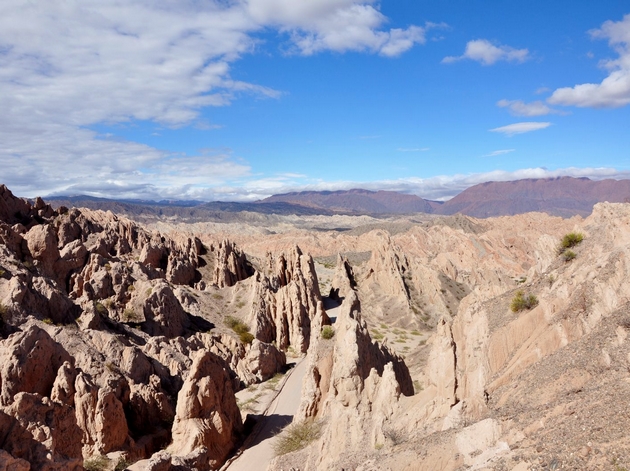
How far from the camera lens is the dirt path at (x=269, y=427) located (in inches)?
1026

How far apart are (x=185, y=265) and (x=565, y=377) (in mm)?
60807

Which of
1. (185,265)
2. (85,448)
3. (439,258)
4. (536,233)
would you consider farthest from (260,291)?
(536,233)

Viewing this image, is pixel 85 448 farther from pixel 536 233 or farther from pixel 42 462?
pixel 536 233

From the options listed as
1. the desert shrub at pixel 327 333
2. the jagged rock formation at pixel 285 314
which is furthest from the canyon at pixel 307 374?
the desert shrub at pixel 327 333

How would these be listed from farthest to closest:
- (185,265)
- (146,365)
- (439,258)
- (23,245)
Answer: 1. (439,258)
2. (185,265)
3. (23,245)
4. (146,365)

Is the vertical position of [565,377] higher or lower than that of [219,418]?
higher

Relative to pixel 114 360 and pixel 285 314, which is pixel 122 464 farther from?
pixel 285 314

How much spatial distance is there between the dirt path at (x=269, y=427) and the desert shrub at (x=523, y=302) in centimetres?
1663

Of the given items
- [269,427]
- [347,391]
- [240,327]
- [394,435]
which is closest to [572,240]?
[347,391]

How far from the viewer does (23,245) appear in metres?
46.0

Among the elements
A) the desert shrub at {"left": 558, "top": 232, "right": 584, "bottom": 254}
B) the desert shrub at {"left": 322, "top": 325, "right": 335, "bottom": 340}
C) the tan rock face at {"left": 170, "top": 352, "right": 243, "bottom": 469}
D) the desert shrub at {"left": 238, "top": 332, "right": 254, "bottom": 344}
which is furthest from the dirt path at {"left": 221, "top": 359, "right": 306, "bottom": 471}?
the desert shrub at {"left": 558, "top": 232, "right": 584, "bottom": 254}

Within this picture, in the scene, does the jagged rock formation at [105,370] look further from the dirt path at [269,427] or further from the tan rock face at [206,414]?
the dirt path at [269,427]

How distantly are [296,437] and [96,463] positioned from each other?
34.4ft

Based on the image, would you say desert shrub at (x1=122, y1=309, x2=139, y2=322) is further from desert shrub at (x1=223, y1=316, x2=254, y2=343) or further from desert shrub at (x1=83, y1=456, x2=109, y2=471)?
desert shrub at (x1=83, y1=456, x2=109, y2=471)
